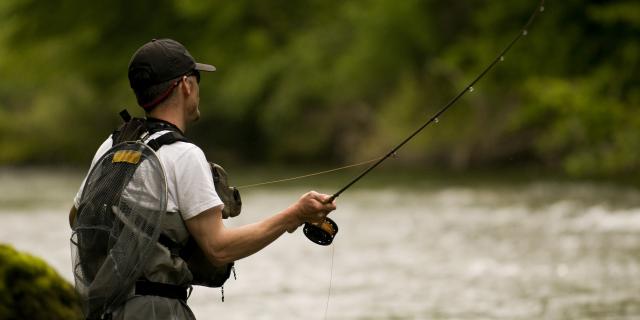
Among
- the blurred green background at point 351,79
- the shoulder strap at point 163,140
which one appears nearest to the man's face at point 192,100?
the shoulder strap at point 163,140

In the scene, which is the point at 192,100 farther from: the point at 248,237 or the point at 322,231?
the point at 322,231

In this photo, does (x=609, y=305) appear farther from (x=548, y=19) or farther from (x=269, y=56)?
(x=269, y=56)

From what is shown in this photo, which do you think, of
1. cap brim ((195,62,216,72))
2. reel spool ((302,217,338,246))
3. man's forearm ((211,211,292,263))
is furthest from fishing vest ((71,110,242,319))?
reel spool ((302,217,338,246))

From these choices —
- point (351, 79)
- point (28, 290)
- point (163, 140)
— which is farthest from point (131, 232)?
point (351, 79)

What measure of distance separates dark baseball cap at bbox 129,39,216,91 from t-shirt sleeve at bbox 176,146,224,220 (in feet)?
0.79

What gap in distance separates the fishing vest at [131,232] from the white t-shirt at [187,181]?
0.03 metres

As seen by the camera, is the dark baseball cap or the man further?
the dark baseball cap

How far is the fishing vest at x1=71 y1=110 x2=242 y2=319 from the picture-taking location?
3285 millimetres

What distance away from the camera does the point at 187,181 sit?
328 cm

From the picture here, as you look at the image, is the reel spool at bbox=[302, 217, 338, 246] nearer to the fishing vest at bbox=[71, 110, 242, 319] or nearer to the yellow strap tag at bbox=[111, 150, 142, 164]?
the fishing vest at bbox=[71, 110, 242, 319]

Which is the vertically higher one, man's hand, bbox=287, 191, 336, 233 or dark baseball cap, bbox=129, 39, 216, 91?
dark baseball cap, bbox=129, 39, 216, 91

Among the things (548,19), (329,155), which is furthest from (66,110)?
(548,19)

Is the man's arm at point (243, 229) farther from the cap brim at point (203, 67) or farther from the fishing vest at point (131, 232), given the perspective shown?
the cap brim at point (203, 67)

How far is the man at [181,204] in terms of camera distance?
329 centimetres
